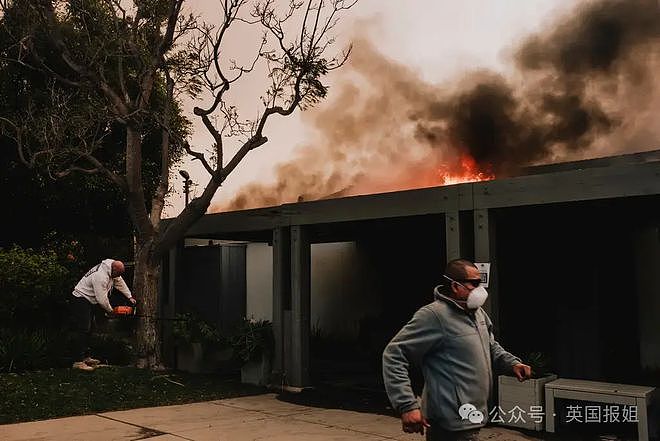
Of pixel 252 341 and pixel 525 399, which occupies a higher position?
pixel 252 341

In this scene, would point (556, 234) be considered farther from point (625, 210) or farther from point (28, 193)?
point (28, 193)

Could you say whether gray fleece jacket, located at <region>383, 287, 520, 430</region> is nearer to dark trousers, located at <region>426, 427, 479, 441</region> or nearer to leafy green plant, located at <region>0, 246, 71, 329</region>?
dark trousers, located at <region>426, 427, 479, 441</region>

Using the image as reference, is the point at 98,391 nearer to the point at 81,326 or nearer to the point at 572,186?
the point at 81,326

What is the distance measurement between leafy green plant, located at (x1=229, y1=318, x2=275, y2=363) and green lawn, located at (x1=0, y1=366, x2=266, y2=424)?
49 centimetres

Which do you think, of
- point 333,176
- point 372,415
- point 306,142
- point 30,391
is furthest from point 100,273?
point 333,176

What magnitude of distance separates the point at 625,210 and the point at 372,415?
14.1 feet

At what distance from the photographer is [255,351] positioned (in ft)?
32.4

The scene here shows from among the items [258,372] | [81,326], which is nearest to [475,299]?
[258,372]

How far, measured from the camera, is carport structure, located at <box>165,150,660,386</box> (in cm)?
649

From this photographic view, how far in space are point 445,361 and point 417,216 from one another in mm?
5251

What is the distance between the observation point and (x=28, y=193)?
15.2 metres

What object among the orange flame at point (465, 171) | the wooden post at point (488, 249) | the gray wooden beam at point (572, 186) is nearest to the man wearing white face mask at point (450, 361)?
the gray wooden beam at point (572, 186)

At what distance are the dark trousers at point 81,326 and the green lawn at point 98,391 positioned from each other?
26.9 inches

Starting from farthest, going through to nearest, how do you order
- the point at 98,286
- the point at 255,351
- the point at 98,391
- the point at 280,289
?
the point at 280,289
the point at 255,351
the point at 98,286
the point at 98,391
